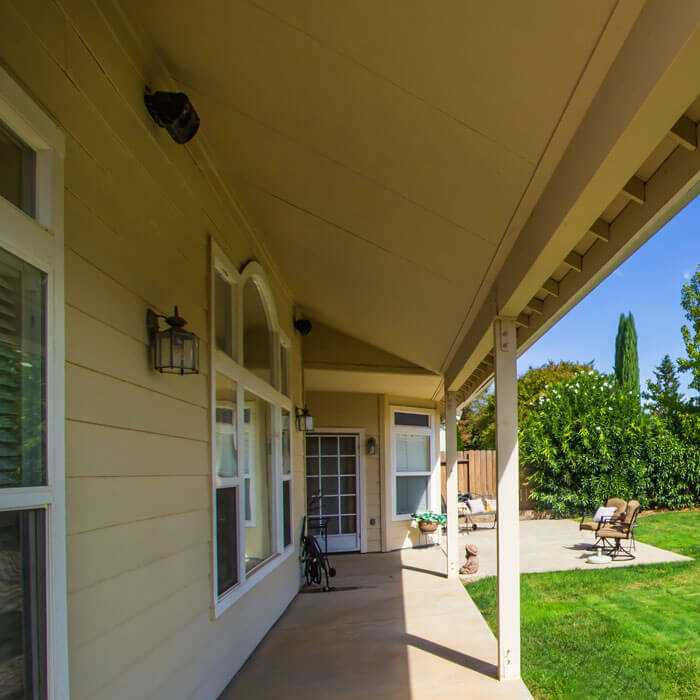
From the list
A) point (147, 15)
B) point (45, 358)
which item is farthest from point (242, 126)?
point (45, 358)

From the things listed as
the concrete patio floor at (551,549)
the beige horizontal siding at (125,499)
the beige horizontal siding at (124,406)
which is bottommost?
the concrete patio floor at (551,549)

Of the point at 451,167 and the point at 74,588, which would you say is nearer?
the point at 74,588

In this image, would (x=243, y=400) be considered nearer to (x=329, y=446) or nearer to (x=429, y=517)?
(x=329, y=446)

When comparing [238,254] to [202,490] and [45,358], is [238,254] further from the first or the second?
[45,358]

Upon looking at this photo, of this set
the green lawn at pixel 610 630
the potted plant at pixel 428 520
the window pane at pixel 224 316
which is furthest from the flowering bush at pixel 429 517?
the window pane at pixel 224 316

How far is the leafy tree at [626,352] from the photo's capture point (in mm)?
24609

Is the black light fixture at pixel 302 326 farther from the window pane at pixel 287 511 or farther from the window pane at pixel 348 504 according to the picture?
the window pane at pixel 348 504

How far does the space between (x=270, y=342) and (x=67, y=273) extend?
3.76 metres

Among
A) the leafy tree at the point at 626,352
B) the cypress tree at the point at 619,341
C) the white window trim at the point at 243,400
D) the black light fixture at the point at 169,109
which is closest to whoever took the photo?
the black light fixture at the point at 169,109

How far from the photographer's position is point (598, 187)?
1.94 meters

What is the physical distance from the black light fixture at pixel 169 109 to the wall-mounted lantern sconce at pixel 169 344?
2.61 ft

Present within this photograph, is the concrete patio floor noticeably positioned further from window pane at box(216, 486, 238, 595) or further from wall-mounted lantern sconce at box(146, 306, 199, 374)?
wall-mounted lantern sconce at box(146, 306, 199, 374)

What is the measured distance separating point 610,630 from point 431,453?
5020 mm

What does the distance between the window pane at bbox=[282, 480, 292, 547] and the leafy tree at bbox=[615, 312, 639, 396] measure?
2137cm
